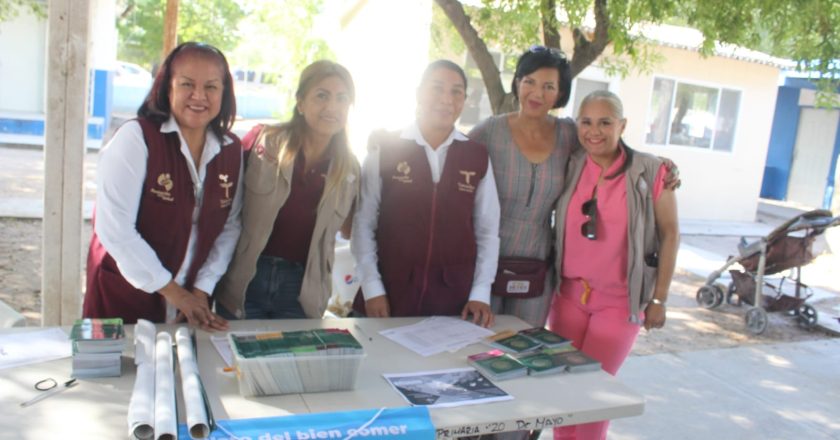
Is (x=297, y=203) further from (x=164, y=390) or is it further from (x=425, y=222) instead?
(x=164, y=390)

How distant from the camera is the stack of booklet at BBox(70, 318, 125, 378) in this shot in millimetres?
2170

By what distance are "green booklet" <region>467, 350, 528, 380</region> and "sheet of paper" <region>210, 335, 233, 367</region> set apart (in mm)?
831

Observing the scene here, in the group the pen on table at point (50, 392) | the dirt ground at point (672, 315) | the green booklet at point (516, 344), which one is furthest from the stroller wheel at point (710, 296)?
the pen on table at point (50, 392)

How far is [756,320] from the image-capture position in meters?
6.86

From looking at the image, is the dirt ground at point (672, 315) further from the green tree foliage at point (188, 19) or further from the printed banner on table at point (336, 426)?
the green tree foliage at point (188, 19)

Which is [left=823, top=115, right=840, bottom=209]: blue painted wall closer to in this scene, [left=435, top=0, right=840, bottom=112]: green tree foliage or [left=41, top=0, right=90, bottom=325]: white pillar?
[left=435, top=0, right=840, bottom=112]: green tree foliage

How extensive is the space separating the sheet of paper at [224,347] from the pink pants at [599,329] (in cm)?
156

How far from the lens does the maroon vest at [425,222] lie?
304cm

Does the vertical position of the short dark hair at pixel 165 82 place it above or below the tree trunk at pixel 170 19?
below

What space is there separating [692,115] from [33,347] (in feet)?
43.3

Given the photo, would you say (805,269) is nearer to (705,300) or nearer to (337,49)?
(705,300)

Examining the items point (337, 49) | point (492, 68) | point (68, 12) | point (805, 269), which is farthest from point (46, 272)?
point (337, 49)

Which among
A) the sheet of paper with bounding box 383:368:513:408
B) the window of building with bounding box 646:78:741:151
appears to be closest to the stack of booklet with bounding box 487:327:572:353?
the sheet of paper with bounding box 383:368:513:408

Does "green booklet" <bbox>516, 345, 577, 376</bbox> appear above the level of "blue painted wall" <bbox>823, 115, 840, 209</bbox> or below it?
below
